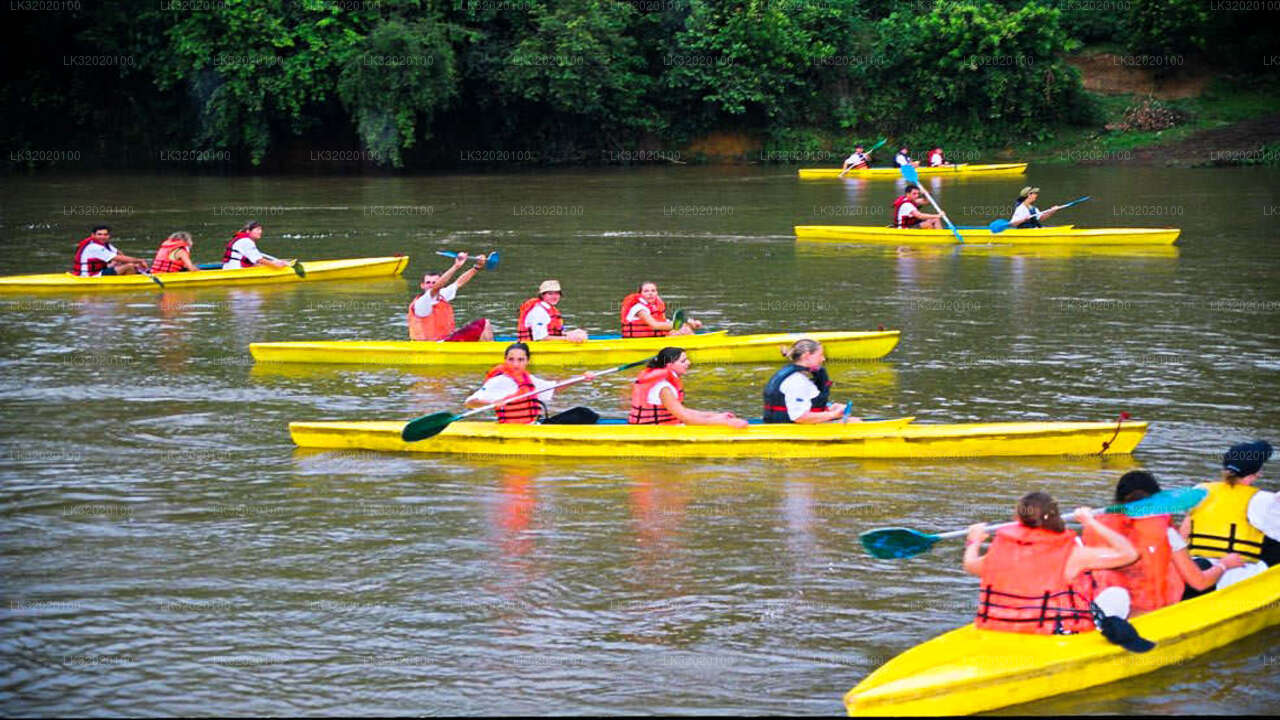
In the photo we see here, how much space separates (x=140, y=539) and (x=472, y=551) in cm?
231

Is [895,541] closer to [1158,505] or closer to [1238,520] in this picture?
[1158,505]

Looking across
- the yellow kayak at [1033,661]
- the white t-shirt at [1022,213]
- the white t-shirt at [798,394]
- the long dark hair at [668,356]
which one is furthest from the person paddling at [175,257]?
the yellow kayak at [1033,661]

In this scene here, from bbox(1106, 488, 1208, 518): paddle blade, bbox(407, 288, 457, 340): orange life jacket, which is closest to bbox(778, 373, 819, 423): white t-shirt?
bbox(1106, 488, 1208, 518): paddle blade

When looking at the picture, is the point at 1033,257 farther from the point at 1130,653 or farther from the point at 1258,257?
the point at 1130,653

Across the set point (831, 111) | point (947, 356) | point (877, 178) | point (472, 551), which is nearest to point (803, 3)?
point (831, 111)

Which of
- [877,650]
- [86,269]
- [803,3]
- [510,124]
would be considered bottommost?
[877,650]

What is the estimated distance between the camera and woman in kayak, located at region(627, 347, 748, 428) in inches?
466

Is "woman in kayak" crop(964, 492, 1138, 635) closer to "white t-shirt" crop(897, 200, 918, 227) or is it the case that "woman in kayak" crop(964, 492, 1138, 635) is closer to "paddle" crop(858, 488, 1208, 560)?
"paddle" crop(858, 488, 1208, 560)

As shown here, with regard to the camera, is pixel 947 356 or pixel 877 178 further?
pixel 877 178

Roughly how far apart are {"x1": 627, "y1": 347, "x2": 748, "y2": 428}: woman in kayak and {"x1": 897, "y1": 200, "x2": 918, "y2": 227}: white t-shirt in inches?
563

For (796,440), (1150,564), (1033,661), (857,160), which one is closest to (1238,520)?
(1150,564)

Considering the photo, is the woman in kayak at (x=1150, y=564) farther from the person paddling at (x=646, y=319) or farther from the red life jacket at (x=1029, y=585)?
the person paddling at (x=646, y=319)

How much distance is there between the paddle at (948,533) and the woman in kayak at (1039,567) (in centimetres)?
21

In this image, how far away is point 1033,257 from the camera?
24.0 metres
